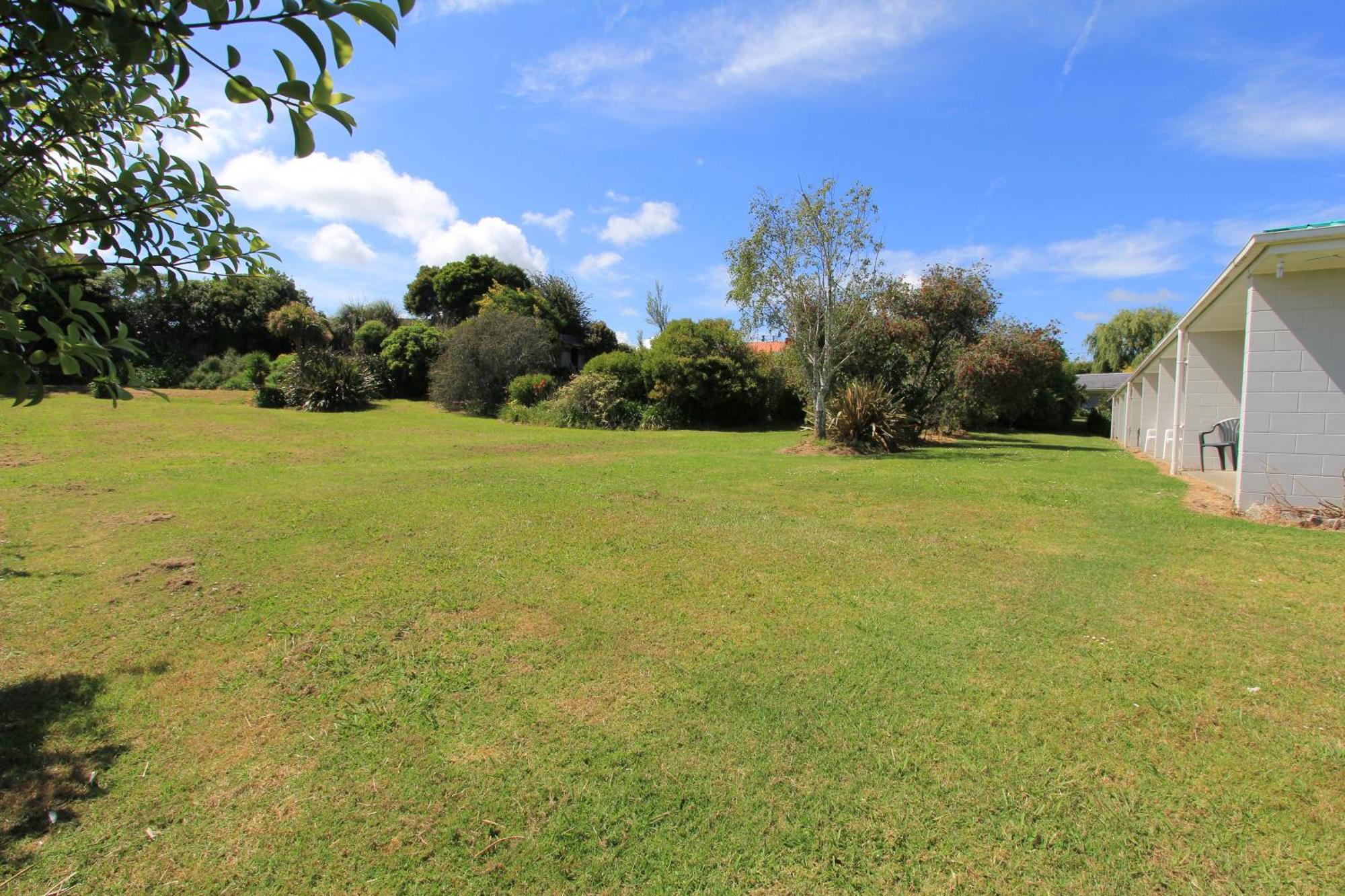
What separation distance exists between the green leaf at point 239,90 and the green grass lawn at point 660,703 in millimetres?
2517

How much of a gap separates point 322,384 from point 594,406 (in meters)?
9.59

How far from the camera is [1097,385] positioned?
46.2m

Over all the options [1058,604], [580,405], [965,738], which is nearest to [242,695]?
[965,738]

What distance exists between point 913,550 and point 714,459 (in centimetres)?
740

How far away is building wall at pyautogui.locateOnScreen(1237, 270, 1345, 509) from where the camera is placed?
7.32 m

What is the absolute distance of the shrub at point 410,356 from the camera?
1172 inches

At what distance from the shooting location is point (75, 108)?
2209 millimetres

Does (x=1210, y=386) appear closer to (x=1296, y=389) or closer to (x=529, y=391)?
(x=1296, y=389)

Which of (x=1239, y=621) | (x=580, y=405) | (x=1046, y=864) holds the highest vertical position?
(x=580, y=405)

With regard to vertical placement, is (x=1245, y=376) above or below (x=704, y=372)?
below

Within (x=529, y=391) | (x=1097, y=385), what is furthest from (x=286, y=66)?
(x=1097, y=385)

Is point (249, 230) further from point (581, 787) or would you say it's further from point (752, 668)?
point (752, 668)

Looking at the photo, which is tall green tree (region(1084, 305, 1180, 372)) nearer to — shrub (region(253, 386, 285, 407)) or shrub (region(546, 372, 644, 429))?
shrub (region(546, 372, 644, 429))

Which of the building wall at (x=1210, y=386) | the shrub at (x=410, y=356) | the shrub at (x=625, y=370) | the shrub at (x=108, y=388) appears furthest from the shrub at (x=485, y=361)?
the shrub at (x=108, y=388)
